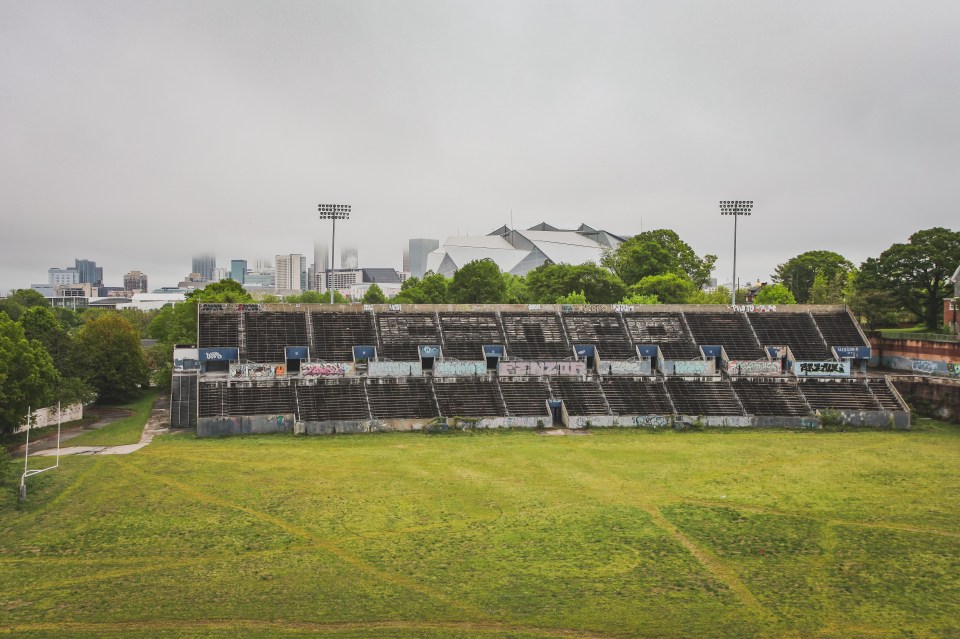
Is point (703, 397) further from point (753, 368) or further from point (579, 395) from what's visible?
point (579, 395)

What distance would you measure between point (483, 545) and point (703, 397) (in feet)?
85.0

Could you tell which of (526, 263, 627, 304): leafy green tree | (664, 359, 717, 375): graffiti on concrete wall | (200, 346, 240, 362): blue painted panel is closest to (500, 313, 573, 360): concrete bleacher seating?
(664, 359, 717, 375): graffiti on concrete wall

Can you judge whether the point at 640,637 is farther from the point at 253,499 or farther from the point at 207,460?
the point at 207,460

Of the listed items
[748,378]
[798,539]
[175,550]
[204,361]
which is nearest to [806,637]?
[798,539]

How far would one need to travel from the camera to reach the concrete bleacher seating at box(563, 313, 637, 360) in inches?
1780

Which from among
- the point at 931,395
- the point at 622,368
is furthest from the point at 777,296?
the point at 622,368

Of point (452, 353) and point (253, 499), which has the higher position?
point (452, 353)

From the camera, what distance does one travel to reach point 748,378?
138ft

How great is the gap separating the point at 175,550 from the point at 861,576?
64.9ft

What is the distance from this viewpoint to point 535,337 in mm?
46125

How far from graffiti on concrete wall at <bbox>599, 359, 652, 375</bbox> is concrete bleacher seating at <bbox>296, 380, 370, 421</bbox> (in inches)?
655

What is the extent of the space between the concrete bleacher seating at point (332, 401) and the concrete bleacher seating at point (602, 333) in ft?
55.2

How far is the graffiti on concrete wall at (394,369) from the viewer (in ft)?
132

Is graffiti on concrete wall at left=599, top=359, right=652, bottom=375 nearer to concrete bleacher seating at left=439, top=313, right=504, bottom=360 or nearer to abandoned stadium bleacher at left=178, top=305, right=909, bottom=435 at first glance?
abandoned stadium bleacher at left=178, top=305, right=909, bottom=435
